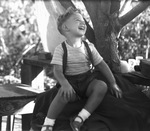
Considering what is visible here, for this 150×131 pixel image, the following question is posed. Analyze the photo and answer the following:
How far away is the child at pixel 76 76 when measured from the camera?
205 cm

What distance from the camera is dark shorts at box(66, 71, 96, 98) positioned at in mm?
2131

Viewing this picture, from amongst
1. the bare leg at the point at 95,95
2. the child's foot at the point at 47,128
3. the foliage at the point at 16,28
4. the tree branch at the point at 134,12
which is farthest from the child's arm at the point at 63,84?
the foliage at the point at 16,28

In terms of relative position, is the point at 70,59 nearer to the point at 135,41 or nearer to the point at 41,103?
the point at 41,103

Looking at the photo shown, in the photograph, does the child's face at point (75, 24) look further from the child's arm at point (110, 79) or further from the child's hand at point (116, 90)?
the child's hand at point (116, 90)

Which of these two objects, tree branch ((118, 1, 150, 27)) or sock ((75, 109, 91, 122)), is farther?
tree branch ((118, 1, 150, 27))

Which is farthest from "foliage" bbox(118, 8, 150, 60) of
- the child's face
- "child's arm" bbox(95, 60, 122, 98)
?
the child's face

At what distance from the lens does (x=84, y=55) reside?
2.18 m

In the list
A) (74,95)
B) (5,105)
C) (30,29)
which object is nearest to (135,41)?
(30,29)

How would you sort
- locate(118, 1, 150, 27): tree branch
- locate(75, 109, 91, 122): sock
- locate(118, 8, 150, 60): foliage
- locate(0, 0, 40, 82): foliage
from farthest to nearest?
locate(0, 0, 40, 82): foliage, locate(118, 8, 150, 60): foliage, locate(118, 1, 150, 27): tree branch, locate(75, 109, 91, 122): sock

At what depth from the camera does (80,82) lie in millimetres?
2146

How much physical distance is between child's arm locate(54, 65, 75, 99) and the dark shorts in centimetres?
8

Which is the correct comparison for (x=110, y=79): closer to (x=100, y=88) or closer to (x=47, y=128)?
(x=100, y=88)

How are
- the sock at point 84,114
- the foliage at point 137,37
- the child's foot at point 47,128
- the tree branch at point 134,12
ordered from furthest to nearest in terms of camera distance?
the foliage at point 137,37 < the tree branch at point 134,12 < the child's foot at point 47,128 < the sock at point 84,114

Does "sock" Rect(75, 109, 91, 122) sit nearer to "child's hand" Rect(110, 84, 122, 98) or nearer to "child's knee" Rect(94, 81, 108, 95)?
"child's knee" Rect(94, 81, 108, 95)
